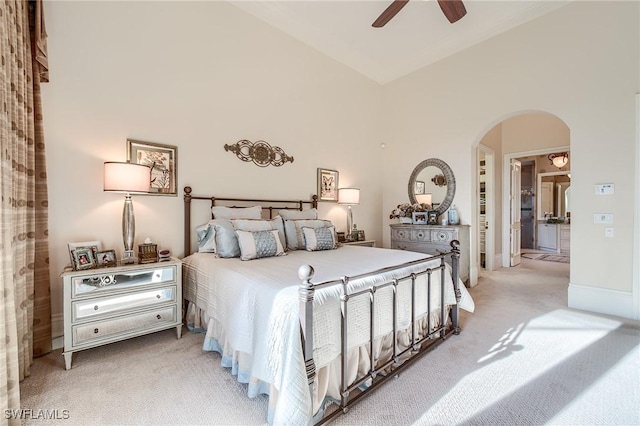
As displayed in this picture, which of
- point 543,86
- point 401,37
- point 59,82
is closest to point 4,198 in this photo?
point 59,82

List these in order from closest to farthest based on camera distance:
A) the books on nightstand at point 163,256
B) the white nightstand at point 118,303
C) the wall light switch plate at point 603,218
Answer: the white nightstand at point 118,303 < the books on nightstand at point 163,256 < the wall light switch plate at point 603,218

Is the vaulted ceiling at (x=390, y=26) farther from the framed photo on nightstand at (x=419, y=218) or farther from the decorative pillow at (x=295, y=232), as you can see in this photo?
the decorative pillow at (x=295, y=232)

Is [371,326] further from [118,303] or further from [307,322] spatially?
[118,303]

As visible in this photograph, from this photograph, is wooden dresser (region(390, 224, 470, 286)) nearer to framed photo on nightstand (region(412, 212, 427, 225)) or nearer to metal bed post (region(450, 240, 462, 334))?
framed photo on nightstand (region(412, 212, 427, 225))

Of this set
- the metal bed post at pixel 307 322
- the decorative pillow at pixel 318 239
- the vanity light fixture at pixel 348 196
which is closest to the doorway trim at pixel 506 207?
the vanity light fixture at pixel 348 196

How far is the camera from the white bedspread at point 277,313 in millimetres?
1357

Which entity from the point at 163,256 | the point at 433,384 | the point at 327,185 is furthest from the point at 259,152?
the point at 433,384

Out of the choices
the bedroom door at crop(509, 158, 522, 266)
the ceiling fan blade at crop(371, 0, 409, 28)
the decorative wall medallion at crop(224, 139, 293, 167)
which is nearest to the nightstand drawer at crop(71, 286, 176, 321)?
the decorative wall medallion at crop(224, 139, 293, 167)

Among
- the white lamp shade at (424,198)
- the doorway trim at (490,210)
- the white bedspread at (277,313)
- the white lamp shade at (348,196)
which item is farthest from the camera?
the doorway trim at (490,210)

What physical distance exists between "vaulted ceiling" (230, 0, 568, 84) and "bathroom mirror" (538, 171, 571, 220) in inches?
244

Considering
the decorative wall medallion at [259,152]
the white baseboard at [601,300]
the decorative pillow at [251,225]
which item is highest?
the decorative wall medallion at [259,152]

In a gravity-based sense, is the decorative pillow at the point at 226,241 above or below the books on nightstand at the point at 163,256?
above

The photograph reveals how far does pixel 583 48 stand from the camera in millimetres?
3291

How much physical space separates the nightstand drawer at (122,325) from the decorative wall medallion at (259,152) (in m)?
1.88
